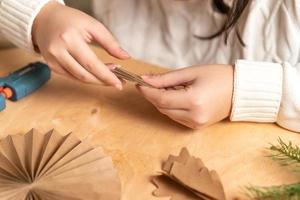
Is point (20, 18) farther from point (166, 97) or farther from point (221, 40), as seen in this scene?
point (221, 40)

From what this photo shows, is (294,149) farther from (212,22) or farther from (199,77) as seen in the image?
(212,22)

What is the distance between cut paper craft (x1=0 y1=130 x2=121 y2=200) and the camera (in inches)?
21.8

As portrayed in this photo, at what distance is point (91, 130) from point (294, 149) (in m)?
0.26

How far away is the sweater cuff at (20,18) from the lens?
77 cm

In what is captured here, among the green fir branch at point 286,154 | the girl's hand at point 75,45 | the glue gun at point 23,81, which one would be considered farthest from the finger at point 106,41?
the green fir branch at point 286,154

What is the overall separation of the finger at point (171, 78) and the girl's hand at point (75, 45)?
44 millimetres

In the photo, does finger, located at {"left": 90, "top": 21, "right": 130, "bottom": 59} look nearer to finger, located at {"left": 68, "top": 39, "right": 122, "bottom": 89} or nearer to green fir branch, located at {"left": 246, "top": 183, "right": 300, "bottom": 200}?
finger, located at {"left": 68, "top": 39, "right": 122, "bottom": 89}

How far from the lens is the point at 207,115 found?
2.29 feet

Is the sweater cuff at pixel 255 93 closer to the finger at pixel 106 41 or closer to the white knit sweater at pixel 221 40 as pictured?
the white knit sweater at pixel 221 40

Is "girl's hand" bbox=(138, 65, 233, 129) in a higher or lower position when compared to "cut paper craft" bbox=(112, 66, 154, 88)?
lower

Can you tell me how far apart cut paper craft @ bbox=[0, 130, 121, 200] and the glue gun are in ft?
0.34

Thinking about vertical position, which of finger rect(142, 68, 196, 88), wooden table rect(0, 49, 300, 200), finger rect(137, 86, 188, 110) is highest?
finger rect(142, 68, 196, 88)

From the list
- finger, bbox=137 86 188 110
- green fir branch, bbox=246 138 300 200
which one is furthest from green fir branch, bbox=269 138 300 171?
finger, bbox=137 86 188 110

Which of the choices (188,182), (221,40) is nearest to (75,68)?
(188,182)
